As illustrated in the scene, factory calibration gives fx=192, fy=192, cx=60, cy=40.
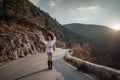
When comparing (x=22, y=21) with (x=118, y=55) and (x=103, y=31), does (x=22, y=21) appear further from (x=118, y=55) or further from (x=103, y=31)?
(x=103, y=31)

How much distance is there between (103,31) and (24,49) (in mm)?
169139

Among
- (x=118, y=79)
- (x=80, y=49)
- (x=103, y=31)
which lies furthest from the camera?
→ (x=103, y=31)

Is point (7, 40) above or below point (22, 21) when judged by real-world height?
below

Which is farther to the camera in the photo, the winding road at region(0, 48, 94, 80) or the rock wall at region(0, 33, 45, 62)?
the rock wall at region(0, 33, 45, 62)

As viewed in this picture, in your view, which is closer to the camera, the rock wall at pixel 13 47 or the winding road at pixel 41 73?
the winding road at pixel 41 73

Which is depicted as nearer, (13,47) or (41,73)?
(41,73)

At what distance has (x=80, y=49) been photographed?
1342 inches

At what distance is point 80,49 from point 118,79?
2674 cm

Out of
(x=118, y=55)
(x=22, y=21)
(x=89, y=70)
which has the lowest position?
(x=118, y=55)

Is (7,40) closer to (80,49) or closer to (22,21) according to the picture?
(80,49)

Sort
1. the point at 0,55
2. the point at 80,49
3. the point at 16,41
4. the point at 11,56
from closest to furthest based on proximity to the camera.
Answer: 1. the point at 0,55
2. the point at 11,56
3. the point at 16,41
4. the point at 80,49

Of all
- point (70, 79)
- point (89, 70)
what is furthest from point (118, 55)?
point (70, 79)

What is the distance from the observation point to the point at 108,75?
27.0 feet

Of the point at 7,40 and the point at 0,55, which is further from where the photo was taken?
the point at 7,40
